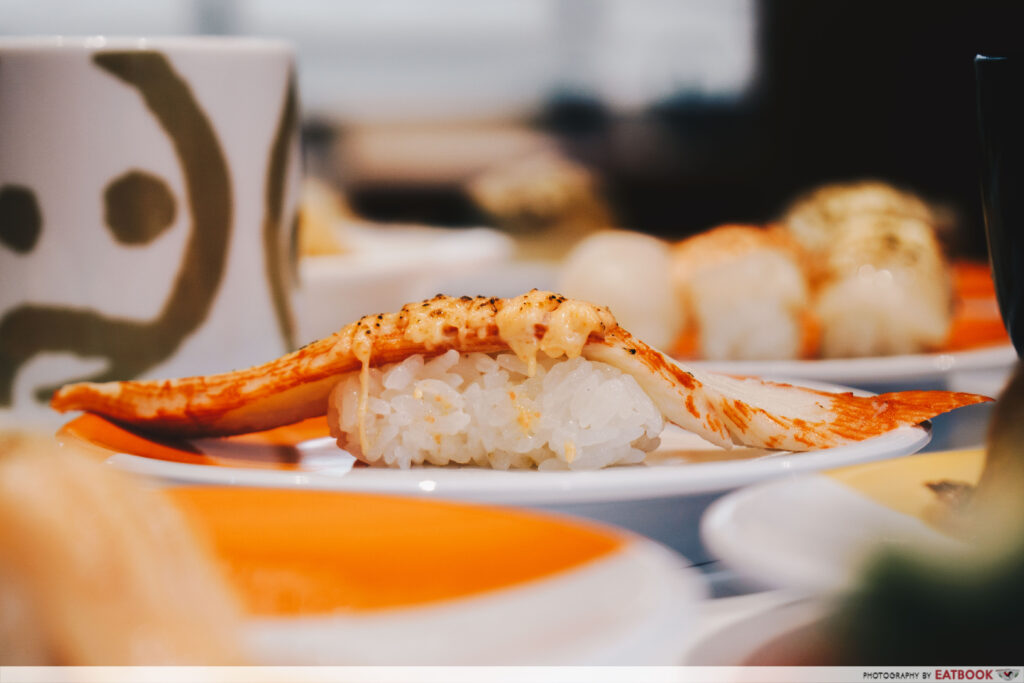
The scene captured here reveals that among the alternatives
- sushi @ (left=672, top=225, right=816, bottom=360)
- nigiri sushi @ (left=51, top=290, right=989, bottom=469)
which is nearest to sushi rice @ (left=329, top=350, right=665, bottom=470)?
nigiri sushi @ (left=51, top=290, right=989, bottom=469)

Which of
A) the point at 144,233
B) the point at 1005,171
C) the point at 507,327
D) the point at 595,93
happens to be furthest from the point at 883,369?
the point at 595,93

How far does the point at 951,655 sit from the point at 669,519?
12 cm

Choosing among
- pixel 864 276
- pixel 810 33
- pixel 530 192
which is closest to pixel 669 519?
pixel 864 276

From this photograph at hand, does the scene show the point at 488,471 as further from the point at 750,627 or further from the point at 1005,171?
the point at 1005,171

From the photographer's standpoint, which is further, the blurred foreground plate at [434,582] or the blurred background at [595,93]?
the blurred background at [595,93]

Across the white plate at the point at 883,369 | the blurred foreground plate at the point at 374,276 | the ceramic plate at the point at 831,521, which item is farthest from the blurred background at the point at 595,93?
the ceramic plate at the point at 831,521

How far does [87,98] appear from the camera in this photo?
1.91 ft

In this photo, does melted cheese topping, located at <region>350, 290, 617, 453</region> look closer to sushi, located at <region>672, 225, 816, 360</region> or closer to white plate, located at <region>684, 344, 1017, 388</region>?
white plate, located at <region>684, 344, 1017, 388</region>

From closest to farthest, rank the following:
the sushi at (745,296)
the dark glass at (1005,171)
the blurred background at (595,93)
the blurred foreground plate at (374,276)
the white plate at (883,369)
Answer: the dark glass at (1005,171), the white plate at (883,369), the blurred foreground plate at (374,276), the sushi at (745,296), the blurred background at (595,93)

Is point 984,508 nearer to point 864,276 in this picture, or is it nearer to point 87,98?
point 87,98

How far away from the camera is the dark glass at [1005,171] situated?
490 mm

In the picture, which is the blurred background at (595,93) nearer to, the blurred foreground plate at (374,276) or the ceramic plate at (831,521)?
the blurred foreground plate at (374,276)

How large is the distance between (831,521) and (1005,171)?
27 centimetres

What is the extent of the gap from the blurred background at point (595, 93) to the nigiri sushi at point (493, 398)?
3.32 meters
